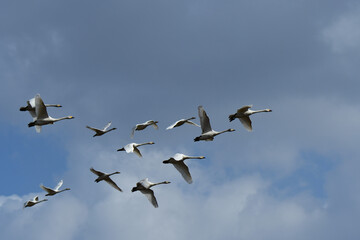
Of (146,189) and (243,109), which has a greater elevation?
(243,109)

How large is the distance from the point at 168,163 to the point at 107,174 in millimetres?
9265

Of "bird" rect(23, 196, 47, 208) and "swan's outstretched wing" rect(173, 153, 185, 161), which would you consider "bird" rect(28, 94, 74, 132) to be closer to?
"bird" rect(23, 196, 47, 208)

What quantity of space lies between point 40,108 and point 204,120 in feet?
55.0

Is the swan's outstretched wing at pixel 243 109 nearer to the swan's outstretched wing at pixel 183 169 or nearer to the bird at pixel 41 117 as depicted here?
the swan's outstretched wing at pixel 183 169

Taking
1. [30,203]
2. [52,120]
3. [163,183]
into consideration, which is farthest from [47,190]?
[163,183]

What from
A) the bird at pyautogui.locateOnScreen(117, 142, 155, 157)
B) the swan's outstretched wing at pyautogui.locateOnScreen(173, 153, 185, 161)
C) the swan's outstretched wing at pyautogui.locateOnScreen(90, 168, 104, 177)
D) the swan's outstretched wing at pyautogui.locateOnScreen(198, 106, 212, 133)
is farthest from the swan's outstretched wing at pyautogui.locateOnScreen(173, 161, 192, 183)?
the swan's outstretched wing at pyautogui.locateOnScreen(90, 168, 104, 177)

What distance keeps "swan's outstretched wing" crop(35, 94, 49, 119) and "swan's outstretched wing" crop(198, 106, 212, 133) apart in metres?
15.8

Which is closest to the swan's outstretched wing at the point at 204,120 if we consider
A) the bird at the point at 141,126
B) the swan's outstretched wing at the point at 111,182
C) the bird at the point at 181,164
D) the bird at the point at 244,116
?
the bird at the point at 181,164

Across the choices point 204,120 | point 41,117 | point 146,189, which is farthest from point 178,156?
point 41,117

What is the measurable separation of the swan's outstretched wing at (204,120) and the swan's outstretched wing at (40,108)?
1585 cm

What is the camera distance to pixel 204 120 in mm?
64812

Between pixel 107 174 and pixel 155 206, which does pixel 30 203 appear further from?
pixel 155 206

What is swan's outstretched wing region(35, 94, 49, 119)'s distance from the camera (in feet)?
226

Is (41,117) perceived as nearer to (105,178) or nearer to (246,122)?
(105,178)
